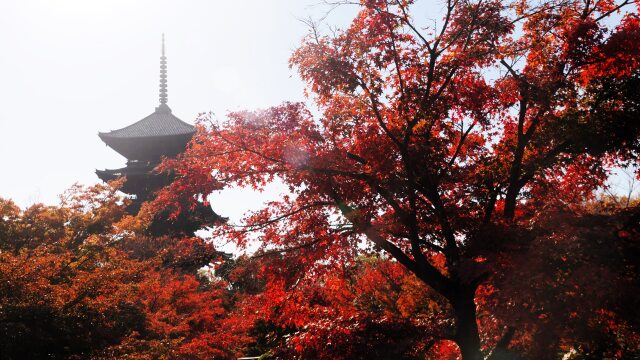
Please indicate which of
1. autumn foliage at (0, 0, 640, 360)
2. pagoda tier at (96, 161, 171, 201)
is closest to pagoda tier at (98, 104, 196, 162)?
pagoda tier at (96, 161, 171, 201)

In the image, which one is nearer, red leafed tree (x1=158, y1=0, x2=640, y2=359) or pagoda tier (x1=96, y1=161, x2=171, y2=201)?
red leafed tree (x1=158, y1=0, x2=640, y2=359)

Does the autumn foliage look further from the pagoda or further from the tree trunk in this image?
the pagoda

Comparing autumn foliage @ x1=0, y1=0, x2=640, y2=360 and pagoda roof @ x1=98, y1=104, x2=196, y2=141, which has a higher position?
pagoda roof @ x1=98, y1=104, x2=196, y2=141

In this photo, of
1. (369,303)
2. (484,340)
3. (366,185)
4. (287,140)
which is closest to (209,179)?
(287,140)

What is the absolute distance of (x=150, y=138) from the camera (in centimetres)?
3372

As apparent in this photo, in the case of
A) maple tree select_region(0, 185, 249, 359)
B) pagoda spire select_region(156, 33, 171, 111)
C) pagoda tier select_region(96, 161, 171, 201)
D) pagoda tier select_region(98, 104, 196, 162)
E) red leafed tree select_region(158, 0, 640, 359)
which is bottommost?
maple tree select_region(0, 185, 249, 359)

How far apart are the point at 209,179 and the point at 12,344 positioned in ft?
11.2

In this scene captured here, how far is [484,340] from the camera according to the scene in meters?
9.77

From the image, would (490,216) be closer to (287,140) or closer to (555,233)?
(555,233)

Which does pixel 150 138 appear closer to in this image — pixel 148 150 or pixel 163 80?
pixel 148 150

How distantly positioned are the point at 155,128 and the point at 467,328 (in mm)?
29764

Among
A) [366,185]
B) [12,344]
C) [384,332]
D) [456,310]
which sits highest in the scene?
[366,185]

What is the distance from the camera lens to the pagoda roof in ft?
111

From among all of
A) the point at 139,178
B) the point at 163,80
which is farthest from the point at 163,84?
the point at 139,178
